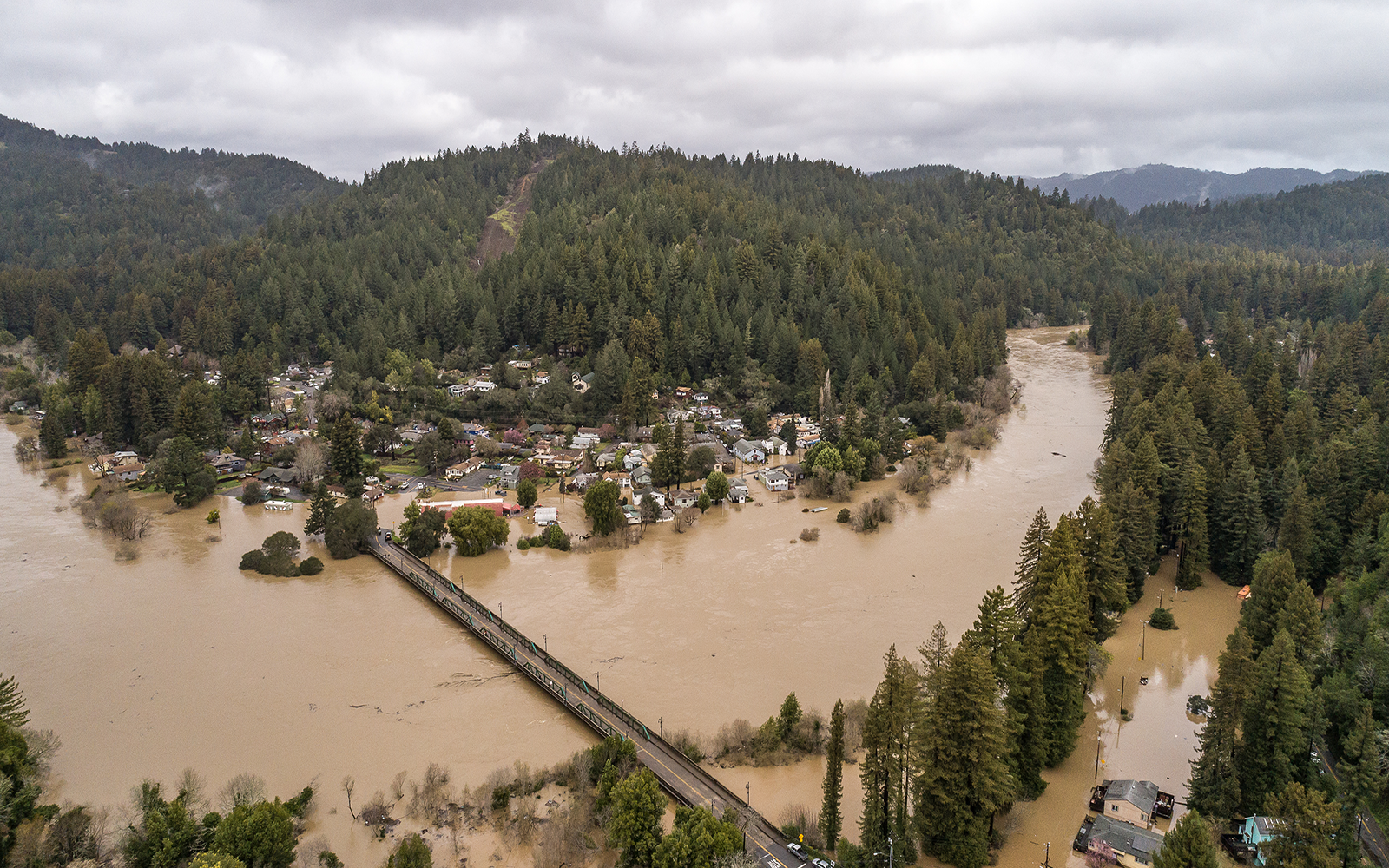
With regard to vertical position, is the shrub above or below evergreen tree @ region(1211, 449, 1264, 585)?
below

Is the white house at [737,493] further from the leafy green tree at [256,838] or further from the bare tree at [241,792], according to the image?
the leafy green tree at [256,838]

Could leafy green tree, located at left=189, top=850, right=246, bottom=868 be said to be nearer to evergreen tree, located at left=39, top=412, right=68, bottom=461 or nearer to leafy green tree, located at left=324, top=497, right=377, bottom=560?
leafy green tree, located at left=324, top=497, right=377, bottom=560

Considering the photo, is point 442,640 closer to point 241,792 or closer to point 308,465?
point 241,792

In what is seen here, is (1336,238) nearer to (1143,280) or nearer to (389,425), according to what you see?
(1143,280)

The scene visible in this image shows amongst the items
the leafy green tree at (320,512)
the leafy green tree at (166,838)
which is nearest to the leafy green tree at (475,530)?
the leafy green tree at (320,512)

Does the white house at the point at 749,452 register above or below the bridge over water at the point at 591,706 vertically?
above

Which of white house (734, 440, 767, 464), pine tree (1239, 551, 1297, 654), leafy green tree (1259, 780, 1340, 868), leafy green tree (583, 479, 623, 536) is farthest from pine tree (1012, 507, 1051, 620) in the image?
white house (734, 440, 767, 464)
